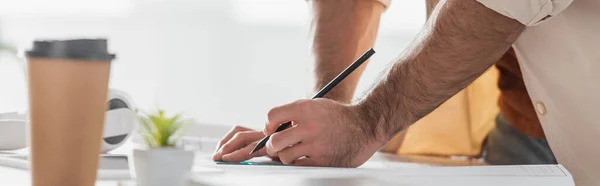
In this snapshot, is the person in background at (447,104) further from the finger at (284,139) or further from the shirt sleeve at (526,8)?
the shirt sleeve at (526,8)

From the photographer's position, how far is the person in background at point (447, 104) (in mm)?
1847

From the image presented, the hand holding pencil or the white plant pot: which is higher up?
the white plant pot

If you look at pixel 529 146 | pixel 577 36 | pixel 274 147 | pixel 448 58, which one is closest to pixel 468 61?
pixel 448 58

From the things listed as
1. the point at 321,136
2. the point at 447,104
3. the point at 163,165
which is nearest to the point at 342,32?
the point at 447,104

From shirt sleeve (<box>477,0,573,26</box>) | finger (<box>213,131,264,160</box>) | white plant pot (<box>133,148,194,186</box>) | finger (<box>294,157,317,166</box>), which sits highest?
shirt sleeve (<box>477,0,573,26</box>)

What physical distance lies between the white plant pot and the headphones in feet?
1.62

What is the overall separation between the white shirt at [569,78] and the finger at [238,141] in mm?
477

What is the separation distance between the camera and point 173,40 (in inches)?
144

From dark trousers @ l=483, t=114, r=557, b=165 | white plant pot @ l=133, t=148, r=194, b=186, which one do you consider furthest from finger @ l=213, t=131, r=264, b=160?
dark trousers @ l=483, t=114, r=557, b=165

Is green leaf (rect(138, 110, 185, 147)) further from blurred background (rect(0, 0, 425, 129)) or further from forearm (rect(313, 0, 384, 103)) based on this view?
blurred background (rect(0, 0, 425, 129))

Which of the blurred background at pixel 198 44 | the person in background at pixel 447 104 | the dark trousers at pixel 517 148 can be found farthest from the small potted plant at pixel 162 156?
the blurred background at pixel 198 44

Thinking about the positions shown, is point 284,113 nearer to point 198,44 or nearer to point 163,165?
point 163,165

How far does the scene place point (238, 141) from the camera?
1368mm

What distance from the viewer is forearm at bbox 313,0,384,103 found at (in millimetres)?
1826
